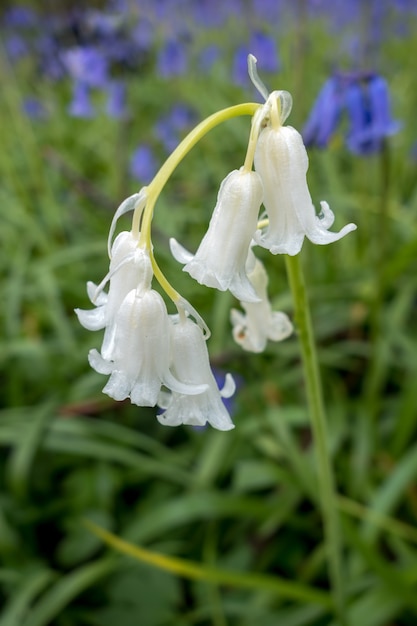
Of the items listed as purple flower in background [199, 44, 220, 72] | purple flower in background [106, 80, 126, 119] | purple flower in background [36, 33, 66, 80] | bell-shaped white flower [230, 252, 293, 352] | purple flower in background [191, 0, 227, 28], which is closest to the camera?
bell-shaped white flower [230, 252, 293, 352]

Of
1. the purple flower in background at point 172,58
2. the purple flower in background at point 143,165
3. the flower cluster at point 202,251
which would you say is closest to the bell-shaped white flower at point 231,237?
the flower cluster at point 202,251

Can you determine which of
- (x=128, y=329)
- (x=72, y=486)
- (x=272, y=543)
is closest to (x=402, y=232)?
(x=272, y=543)

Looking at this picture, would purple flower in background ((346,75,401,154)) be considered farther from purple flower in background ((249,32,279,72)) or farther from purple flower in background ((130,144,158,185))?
purple flower in background ((130,144,158,185))

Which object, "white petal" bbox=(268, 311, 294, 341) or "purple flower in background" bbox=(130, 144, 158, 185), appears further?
"purple flower in background" bbox=(130, 144, 158, 185)

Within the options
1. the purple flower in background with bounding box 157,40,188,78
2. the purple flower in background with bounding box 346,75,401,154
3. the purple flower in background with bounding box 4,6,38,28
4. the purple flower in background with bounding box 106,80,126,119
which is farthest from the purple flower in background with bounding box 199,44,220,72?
the purple flower in background with bounding box 4,6,38,28

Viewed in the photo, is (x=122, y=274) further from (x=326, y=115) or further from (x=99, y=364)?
(x=326, y=115)

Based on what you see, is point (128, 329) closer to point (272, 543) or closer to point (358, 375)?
point (272, 543)

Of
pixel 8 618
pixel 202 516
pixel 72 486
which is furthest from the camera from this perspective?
pixel 72 486
